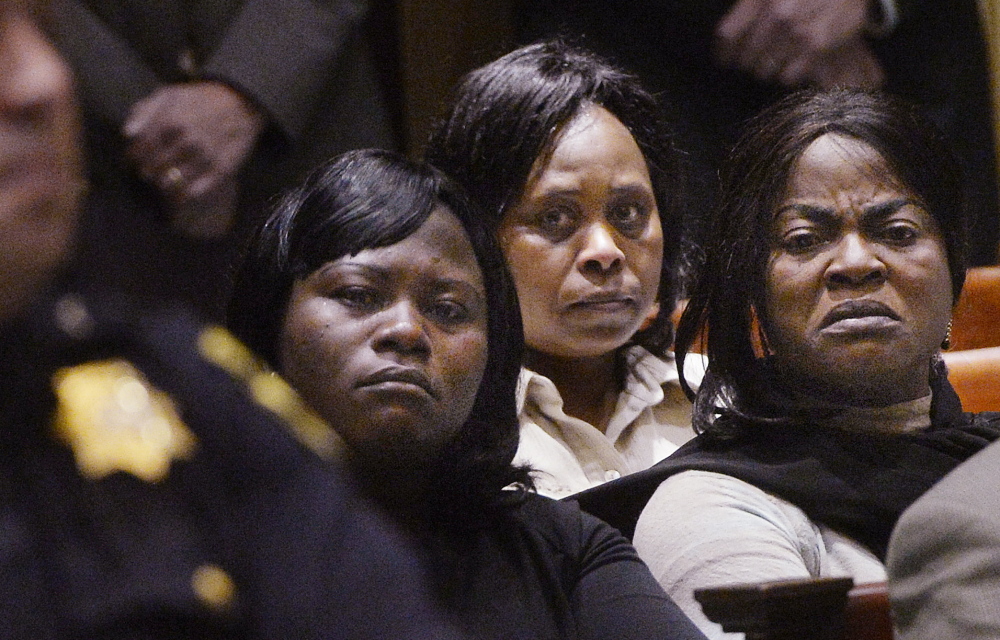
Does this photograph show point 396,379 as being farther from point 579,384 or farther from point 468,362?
point 579,384

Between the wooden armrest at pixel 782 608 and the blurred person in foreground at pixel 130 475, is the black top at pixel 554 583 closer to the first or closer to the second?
the wooden armrest at pixel 782 608

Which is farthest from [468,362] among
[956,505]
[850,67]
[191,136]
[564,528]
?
[850,67]

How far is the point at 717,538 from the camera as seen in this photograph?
1.19 meters

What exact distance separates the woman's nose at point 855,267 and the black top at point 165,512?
770 mm

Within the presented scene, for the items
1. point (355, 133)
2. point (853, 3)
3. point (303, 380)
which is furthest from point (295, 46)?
point (853, 3)

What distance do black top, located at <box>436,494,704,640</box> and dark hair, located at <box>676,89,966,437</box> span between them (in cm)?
22

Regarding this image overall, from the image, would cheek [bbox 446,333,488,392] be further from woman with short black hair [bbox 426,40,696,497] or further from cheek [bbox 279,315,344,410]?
woman with short black hair [bbox 426,40,696,497]

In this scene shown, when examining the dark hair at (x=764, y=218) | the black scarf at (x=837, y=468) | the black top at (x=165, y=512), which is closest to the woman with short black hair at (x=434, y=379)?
the black scarf at (x=837, y=468)

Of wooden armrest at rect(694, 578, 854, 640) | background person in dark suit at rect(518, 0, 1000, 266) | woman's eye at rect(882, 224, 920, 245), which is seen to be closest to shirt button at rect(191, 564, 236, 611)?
wooden armrest at rect(694, 578, 854, 640)

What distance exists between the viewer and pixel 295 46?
1.35 m

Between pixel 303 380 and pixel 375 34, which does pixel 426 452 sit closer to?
pixel 303 380

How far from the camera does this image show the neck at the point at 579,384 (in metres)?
1.60

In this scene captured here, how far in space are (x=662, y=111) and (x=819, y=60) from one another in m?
0.21

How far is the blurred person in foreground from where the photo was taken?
1.81 feet
